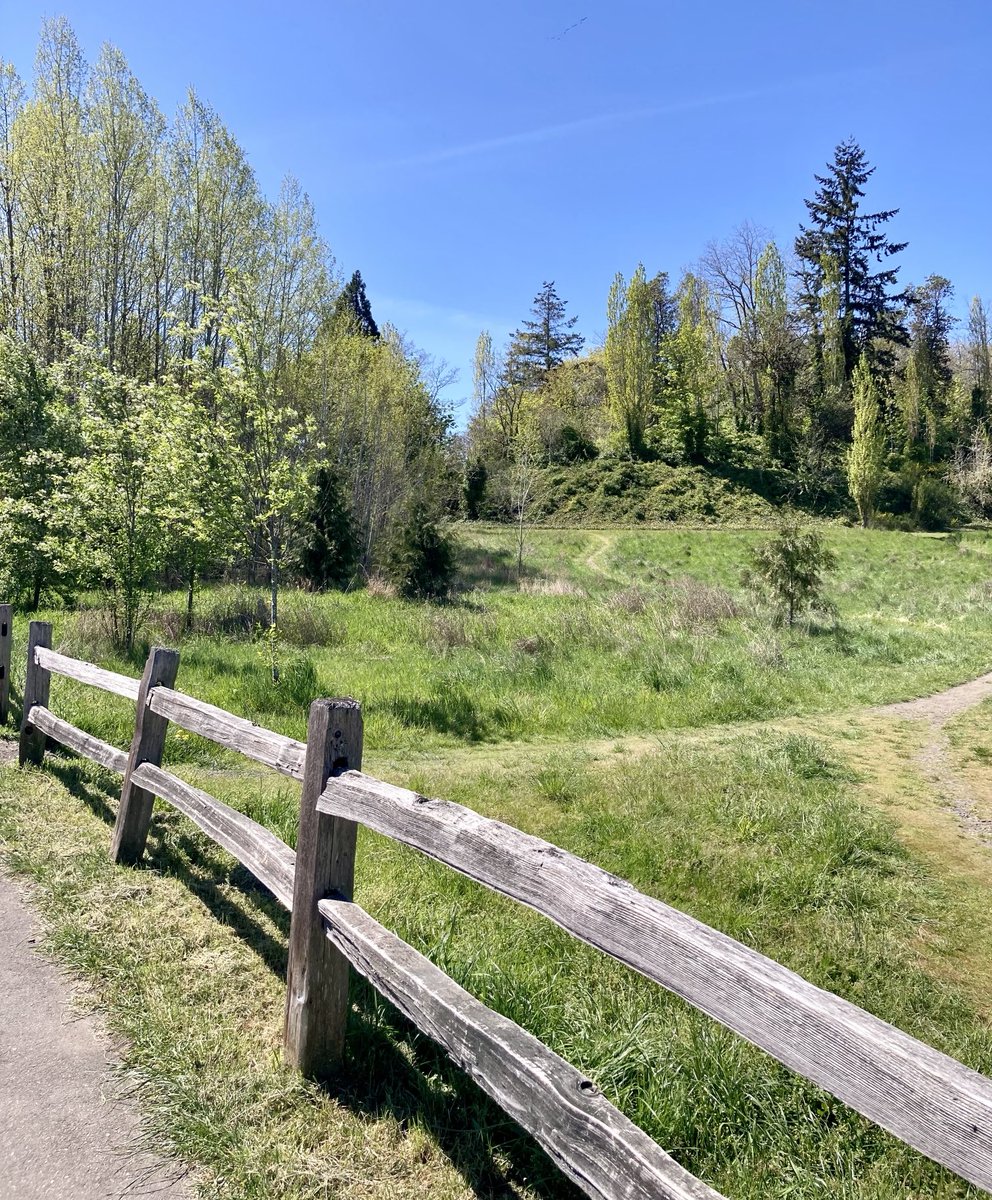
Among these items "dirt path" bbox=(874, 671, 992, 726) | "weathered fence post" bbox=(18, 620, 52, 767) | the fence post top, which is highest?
the fence post top

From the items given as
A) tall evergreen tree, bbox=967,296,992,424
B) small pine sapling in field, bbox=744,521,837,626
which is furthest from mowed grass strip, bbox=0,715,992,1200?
tall evergreen tree, bbox=967,296,992,424

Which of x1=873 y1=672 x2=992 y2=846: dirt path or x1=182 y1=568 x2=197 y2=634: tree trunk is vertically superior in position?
x1=182 y1=568 x2=197 y2=634: tree trunk

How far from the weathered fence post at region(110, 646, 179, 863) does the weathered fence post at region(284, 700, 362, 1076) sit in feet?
6.90

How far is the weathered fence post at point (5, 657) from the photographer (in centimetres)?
746

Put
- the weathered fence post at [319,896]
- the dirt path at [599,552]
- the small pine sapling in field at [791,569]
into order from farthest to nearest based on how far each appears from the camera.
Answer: the dirt path at [599,552]
the small pine sapling in field at [791,569]
the weathered fence post at [319,896]

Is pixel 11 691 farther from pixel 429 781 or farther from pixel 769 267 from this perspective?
pixel 769 267

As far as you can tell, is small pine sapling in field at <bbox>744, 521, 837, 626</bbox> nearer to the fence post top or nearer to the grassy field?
the grassy field

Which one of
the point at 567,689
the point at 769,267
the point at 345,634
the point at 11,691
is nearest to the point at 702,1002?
the point at 11,691

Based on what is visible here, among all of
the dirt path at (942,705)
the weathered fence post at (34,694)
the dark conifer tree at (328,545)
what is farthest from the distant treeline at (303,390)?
the dirt path at (942,705)

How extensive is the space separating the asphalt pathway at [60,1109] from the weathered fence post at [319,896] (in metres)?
0.58

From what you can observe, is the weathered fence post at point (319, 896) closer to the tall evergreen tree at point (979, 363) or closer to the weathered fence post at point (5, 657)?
the weathered fence post at point (5, 657)

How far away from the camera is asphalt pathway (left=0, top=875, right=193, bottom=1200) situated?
7.93 ft

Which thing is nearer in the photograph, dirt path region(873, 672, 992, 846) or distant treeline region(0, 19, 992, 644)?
dirt path region(873, 672, 992, 846)

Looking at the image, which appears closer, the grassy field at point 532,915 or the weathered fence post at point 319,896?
the grassy field at point 532,915
